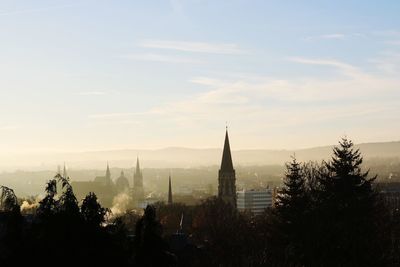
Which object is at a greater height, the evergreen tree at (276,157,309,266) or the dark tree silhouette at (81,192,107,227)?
the dark tree silhouette at (81,192,107,227)

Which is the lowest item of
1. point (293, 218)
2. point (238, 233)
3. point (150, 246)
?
point (238, 233)

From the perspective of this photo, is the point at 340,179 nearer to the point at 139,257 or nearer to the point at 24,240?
the point at 139,257

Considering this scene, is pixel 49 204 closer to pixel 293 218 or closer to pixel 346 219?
pixel 346 219

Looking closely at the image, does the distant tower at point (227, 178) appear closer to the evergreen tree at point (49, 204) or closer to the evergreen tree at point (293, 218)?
the evergreen tree at point (293, 218)

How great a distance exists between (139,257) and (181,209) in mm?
87791

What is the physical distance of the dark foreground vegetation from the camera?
529 inches

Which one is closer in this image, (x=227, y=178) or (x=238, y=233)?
(x=238, y=233)

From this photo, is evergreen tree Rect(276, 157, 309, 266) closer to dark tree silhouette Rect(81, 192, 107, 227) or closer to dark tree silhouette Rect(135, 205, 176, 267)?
dark tree silhouette Rect(135, 205, 176, 267)

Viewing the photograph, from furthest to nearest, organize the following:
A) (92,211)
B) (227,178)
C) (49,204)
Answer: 1. (227,178)
2. (92,211)
3. (49,204)

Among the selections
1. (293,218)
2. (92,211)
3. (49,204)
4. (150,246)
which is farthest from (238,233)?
(49,204)

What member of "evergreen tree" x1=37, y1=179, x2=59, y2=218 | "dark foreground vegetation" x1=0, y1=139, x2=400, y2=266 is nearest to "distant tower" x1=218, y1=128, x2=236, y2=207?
"dark foreground vegetation" x1=0, y1=139, x2=400, y2=266

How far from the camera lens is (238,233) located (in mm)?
49562

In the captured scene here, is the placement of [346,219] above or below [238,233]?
above

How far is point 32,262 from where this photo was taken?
13258mm
